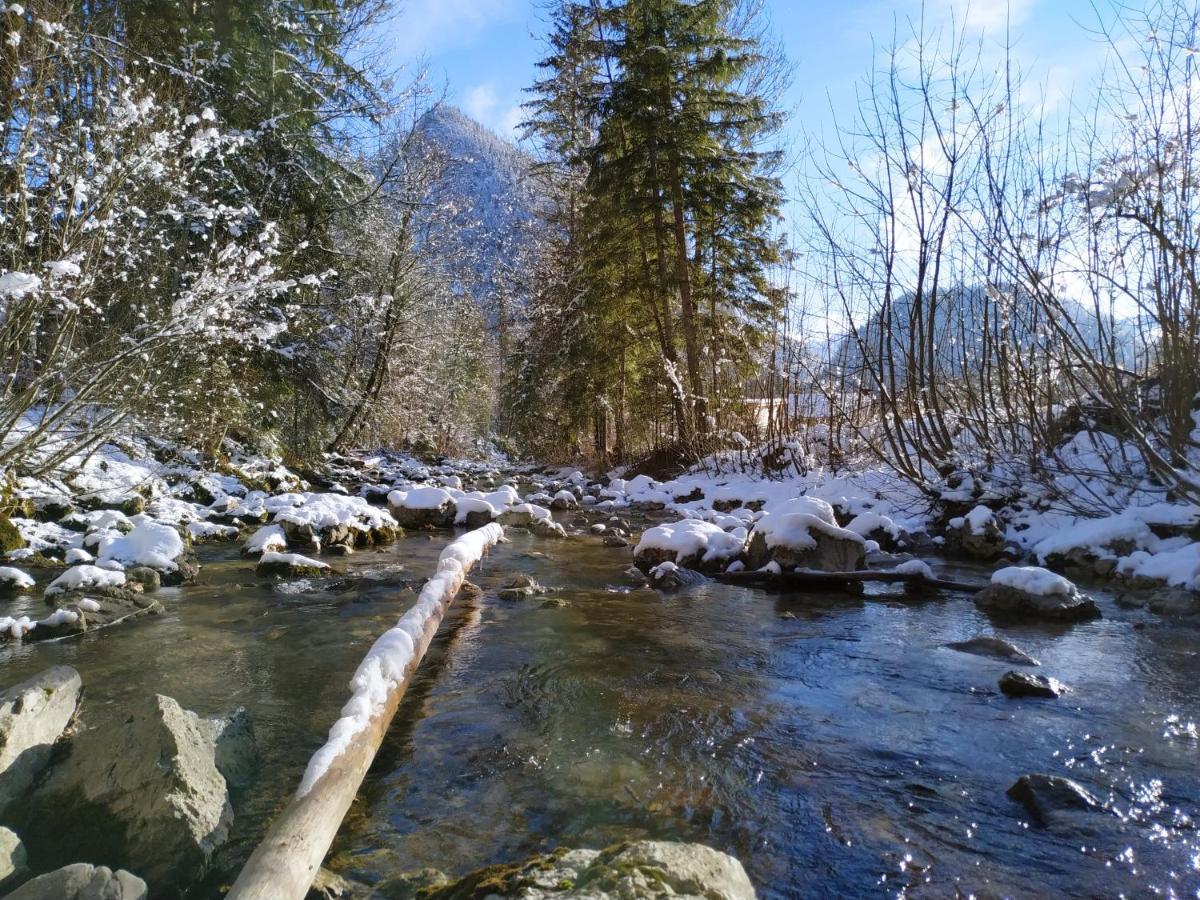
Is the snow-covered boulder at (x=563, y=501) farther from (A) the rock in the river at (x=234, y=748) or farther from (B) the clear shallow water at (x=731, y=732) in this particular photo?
(A) the rock in the river at (x=234, y=748)

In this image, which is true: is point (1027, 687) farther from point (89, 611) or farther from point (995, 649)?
point (89, 611)

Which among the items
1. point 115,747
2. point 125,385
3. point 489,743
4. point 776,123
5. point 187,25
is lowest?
point 489,743

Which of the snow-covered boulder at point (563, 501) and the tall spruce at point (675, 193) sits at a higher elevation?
the tall spruce at point (675, 193)

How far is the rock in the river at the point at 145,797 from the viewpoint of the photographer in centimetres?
211

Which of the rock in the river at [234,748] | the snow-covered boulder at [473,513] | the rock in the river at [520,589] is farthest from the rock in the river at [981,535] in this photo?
the rock in the river at [234,748]

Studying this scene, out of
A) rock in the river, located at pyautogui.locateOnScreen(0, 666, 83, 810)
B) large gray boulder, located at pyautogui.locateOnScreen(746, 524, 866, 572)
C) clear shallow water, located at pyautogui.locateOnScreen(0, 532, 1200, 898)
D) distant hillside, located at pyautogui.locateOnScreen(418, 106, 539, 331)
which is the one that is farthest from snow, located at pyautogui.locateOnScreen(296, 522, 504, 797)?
distant hillside, located at pyautogui.locateOnScreen(418, 106, 539, 331)

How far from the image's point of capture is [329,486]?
13977 millimetres

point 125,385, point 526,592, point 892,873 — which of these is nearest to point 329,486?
point 125,385

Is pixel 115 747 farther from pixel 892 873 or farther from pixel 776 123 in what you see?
pixel 776 123

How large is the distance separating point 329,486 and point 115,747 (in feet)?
39.8

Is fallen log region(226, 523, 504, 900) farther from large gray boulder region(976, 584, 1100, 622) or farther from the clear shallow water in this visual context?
large gray boulder region(976, 584, 1100, 622)

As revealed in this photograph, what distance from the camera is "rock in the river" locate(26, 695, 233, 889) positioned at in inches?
83.1

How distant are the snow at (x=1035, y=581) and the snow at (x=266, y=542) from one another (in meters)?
6.89

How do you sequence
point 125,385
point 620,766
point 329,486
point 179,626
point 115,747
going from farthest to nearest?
point 329,486 → point 125,385 → point 179,626 → point 620,766 → point 115,747
